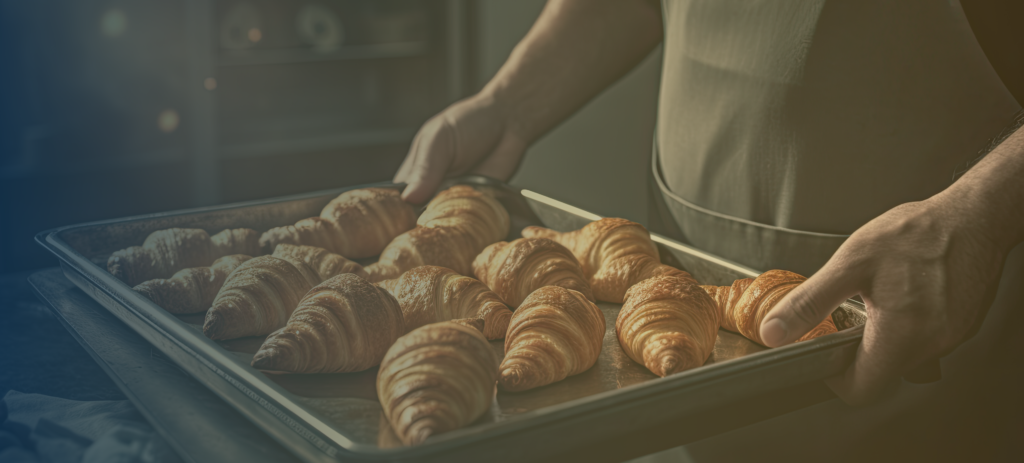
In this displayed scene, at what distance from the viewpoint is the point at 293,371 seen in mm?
785

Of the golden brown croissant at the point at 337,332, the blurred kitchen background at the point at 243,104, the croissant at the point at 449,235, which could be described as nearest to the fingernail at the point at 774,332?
the golden brown croissant at the point at 337,332

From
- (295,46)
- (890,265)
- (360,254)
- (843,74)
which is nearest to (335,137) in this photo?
(295,46)

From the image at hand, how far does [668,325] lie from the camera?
850mm

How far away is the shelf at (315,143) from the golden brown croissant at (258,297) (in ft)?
9.70

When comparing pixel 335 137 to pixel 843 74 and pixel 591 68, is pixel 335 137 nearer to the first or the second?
pixel 591 68

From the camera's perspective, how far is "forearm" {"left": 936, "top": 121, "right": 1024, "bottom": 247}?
846 mm

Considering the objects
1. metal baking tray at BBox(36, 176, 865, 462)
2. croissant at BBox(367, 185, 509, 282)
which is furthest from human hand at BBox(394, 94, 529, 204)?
metal baking tray at BBox(36, 176, 865, 462)

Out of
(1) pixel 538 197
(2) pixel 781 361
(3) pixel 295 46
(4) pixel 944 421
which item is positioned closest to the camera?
(2) pixel 781 361

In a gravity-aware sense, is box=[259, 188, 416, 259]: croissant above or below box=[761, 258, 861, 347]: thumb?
below

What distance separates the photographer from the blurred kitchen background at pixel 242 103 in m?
3.17

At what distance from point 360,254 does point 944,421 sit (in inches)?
37.0

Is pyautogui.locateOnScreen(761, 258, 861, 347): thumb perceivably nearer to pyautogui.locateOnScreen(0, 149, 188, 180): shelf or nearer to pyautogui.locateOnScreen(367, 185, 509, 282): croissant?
pyautogui.locateOnScreen(367, 185, 509, 282): croissant

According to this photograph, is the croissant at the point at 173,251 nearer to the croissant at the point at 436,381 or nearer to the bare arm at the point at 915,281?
the croissant at the point at 436,381

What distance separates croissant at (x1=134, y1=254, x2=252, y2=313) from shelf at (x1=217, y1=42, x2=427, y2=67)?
3.02m
